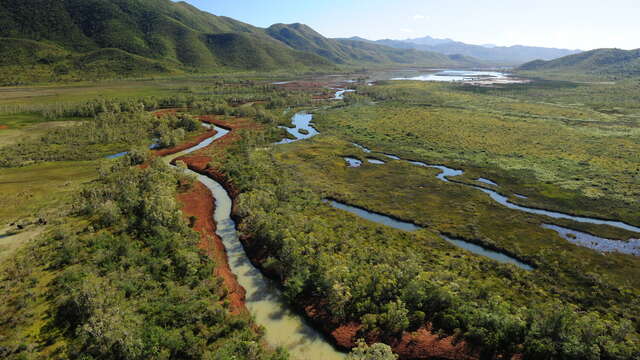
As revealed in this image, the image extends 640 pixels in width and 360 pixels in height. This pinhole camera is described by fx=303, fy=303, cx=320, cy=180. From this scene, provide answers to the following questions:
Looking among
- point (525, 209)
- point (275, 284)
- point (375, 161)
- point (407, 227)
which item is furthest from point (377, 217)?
point (375, 161)

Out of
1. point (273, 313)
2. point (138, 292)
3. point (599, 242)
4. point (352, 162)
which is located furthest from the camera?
point (352, 162)

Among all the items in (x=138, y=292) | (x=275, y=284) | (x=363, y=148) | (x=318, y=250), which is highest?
(x=363, y=148)

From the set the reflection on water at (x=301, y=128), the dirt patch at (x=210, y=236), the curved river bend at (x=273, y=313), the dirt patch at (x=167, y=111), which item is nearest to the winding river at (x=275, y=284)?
the curved river bend at (x=273, y=313)

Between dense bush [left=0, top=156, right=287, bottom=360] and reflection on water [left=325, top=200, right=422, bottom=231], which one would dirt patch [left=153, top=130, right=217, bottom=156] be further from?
reflection on water [left=325, top=200, right=422, bottom=231]

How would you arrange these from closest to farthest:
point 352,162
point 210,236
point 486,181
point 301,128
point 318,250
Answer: point 318,250
point 210,236
point 486,181
point 352,162
point 301,128

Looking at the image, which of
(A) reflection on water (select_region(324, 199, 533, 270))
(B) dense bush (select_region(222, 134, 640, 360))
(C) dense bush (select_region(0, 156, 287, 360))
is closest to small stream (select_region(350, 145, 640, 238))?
(A) reflection on water (select_region(324, 199, 533, 270))

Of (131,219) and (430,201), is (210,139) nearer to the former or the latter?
(131,219)

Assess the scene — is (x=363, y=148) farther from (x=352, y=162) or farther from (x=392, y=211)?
(x=392, y=211)

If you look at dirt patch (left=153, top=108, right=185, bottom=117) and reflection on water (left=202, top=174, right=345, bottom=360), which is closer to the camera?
reflection on water (left=202, top=174, right=345, bottom=360)

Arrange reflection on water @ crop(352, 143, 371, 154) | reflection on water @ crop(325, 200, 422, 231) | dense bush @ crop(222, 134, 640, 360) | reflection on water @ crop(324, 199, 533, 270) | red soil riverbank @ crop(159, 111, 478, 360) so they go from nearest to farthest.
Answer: dense bush @ crop(222, 134, 640, 360)
red soil riverbank @ crop(159, 111, 478, 360)
reflection on water @ crop(324, 199, 533, 270)
reflection on water @ crop(325, 200, 422, 231)
reflection on water @ crop(352, 143, 371, 154)

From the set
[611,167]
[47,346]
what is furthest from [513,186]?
[47,346]
